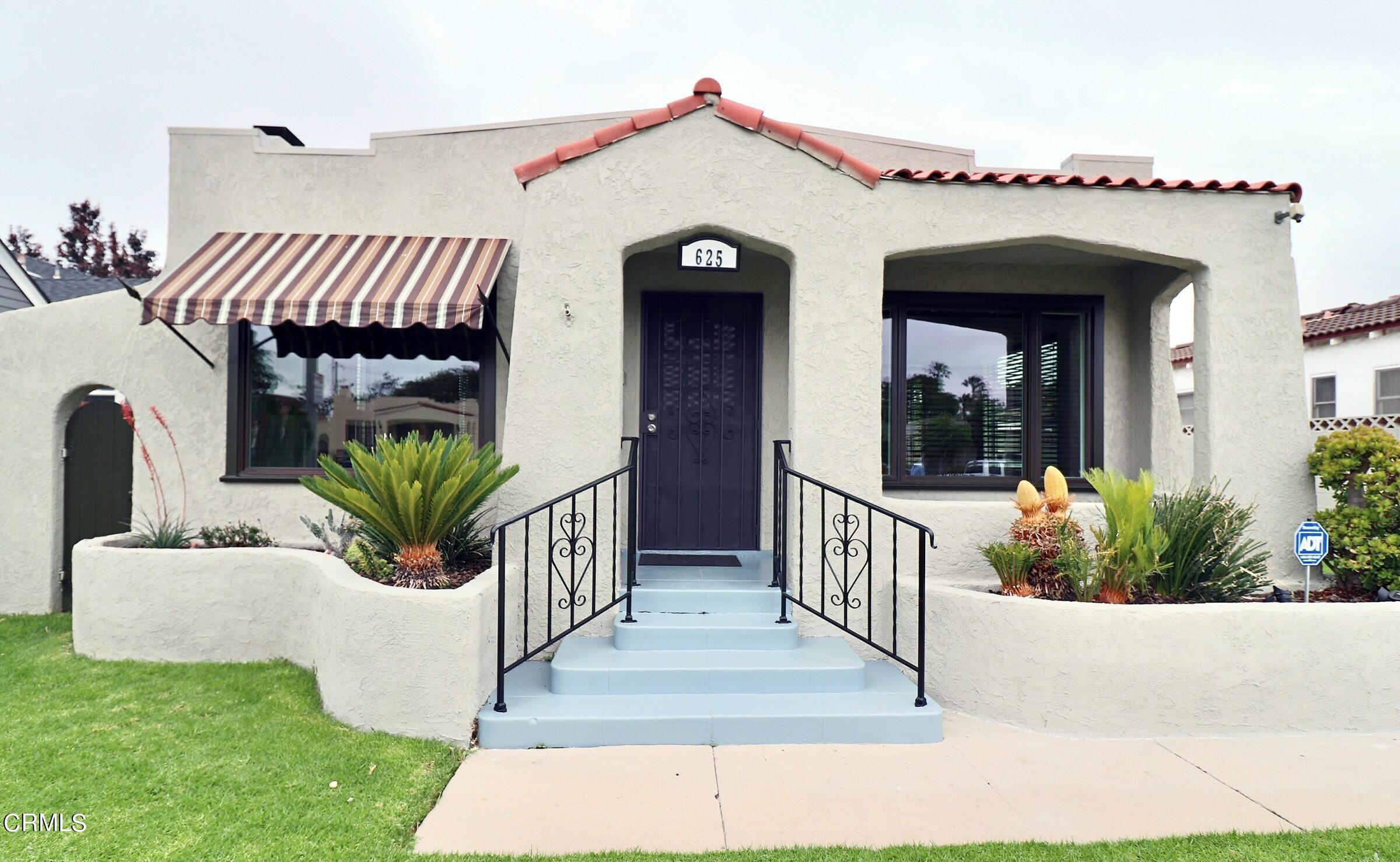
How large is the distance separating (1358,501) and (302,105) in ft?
54.1

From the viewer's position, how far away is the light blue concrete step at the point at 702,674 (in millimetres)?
4531

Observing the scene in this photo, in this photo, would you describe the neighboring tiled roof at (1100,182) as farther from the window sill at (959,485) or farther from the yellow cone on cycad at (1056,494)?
the window sill at (959,485)

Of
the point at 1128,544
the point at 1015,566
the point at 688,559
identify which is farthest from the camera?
the point at 688,559

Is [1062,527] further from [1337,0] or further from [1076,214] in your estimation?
[1337,0]

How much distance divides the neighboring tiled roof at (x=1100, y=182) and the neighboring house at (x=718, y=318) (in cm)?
3

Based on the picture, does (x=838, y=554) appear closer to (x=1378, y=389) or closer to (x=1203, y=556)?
(x=1203, y=556)

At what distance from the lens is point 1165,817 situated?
11.2ft

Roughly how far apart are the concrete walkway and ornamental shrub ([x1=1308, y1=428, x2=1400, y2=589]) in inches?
53.8

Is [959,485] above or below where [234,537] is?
above

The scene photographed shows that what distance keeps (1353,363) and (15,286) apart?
2415 cm

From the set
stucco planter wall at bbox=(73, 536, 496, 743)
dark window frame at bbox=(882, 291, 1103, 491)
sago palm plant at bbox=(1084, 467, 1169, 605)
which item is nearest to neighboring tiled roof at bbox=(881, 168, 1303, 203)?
dark window frame at bbox=(882, 291, 1103, 491)

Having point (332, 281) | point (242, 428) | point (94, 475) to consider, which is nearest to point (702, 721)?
point (332, 281)

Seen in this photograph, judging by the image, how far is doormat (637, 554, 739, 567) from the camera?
20.3ft

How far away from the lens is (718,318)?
680cm
